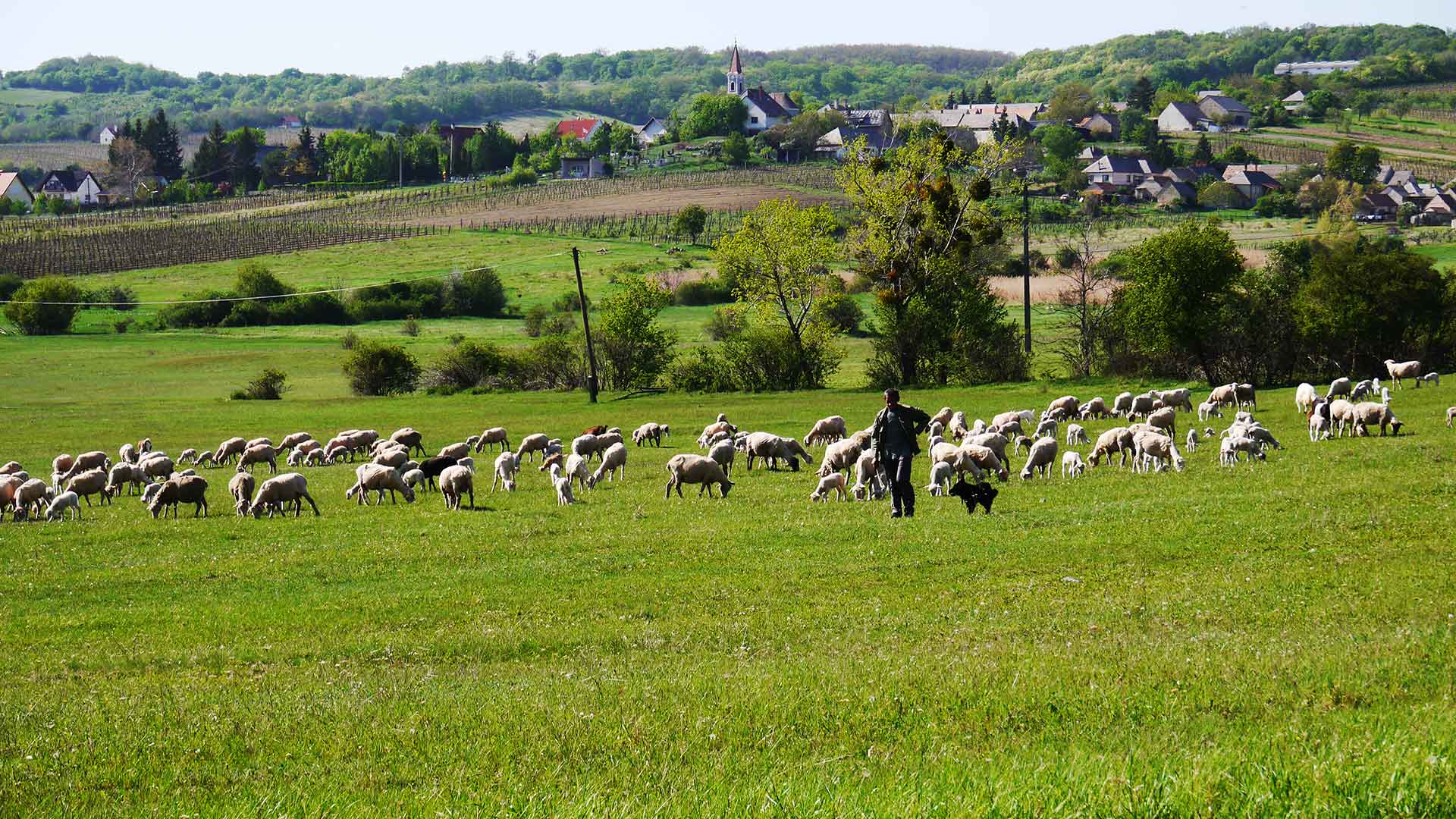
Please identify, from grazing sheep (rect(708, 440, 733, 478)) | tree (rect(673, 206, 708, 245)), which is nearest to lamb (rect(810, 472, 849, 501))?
grazing sheep (rect(708, 440, 733, 478))

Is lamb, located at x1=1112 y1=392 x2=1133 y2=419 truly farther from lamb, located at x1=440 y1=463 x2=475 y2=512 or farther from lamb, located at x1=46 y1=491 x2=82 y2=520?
lamb, located at x1=46 y1=491 x2=82 y2=520

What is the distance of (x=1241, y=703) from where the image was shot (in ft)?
32.3

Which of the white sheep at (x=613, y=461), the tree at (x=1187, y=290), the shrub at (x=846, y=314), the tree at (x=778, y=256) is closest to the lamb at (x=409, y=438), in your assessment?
the white sheep at (x=613, y=461)

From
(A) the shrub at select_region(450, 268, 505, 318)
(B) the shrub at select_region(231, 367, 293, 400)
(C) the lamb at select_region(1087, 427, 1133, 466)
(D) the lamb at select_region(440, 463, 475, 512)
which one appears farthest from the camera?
(A) the shrub at select_region(450, 268, 505, 318)

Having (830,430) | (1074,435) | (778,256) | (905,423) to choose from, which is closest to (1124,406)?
(1074,435)

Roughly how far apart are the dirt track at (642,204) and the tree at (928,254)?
8956cm

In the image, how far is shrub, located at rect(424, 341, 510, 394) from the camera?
248 feet

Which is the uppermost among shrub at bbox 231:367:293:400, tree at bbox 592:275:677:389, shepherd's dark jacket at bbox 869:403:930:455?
shepherd's dark jacket at bbox 869:403:930:455

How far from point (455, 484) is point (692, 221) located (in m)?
123

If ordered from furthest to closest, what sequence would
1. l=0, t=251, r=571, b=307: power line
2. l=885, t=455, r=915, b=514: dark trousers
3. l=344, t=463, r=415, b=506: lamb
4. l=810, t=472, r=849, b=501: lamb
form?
l=0, t=251, r=571, b=307: power line → l=344, t=463, r=415, b=506: lamb → l=810, t=472, r=849, b=501: lamb → l=885, t=455, r=915, b=514: dark trousers

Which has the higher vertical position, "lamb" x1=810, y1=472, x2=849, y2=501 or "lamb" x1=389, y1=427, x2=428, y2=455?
"lamb" x1=810, y1=472, x2=849, y2=501

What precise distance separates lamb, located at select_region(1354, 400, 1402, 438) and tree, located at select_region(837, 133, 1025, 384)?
33852 millimetres

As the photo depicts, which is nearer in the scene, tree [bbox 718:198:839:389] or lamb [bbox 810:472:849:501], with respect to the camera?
lamb [bbox 810:472:849:501]

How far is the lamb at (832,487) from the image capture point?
27.2 meters
